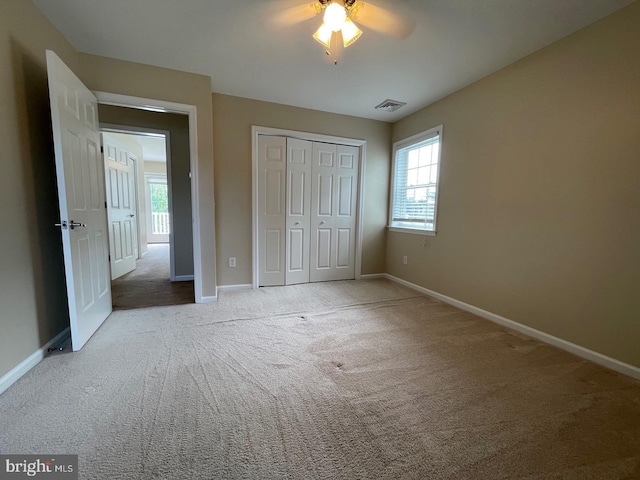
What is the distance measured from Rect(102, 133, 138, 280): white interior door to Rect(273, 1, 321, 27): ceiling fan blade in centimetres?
321

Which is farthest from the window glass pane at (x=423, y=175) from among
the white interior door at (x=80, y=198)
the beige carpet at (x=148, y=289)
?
the white interior door at (x=80, y=198)

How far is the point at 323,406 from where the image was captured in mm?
1443

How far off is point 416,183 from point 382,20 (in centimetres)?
216

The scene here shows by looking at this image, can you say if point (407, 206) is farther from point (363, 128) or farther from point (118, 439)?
point (118, 439)

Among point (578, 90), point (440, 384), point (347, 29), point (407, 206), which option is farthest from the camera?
point (407, 206)

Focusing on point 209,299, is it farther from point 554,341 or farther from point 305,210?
point 554,341

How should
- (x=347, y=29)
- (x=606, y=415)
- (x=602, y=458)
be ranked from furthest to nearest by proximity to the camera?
(x=347, y=29)
(x=606, y=415)
(x=602, y=458)

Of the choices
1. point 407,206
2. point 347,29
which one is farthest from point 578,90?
point 407,206

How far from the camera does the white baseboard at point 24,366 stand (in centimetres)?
152

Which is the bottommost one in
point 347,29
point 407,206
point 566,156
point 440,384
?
point 440,384

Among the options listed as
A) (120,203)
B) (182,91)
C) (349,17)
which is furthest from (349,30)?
(120,203)

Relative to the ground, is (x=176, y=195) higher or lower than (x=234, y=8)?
lower

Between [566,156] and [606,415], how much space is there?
5.97ft

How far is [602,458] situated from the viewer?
117 cm
